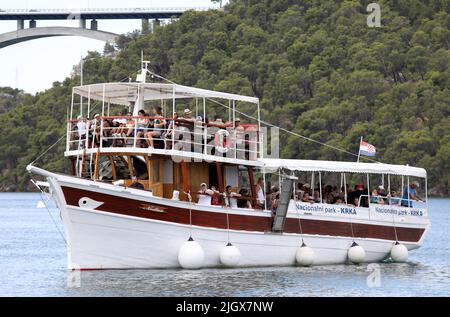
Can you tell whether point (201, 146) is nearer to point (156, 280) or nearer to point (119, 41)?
point (156, 280)

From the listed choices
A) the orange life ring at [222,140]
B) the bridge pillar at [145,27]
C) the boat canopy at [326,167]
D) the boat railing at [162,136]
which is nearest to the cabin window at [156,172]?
the boat railing at [162,136]

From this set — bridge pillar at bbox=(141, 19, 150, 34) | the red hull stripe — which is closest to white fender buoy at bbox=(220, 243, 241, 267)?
the red hull stripe

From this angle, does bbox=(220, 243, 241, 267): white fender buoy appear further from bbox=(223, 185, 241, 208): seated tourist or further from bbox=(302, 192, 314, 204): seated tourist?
bbox=(302, 192, 314, 204): seated tourist

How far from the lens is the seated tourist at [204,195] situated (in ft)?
96.0

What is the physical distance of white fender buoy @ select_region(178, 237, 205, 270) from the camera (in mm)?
28406

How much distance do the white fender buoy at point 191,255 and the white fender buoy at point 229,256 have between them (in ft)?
1.95

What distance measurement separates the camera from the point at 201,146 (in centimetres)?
2953

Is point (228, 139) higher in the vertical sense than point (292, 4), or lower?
lower

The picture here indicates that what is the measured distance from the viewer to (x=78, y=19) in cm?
13725

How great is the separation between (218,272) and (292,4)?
111778 millimetres

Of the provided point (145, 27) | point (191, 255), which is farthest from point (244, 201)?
point (145, 27)

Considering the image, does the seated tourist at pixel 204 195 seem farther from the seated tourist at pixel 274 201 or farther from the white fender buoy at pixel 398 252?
the white fender buoy at pixel 398 252

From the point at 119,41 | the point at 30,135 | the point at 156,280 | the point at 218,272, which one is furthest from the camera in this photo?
the point at 119,41
